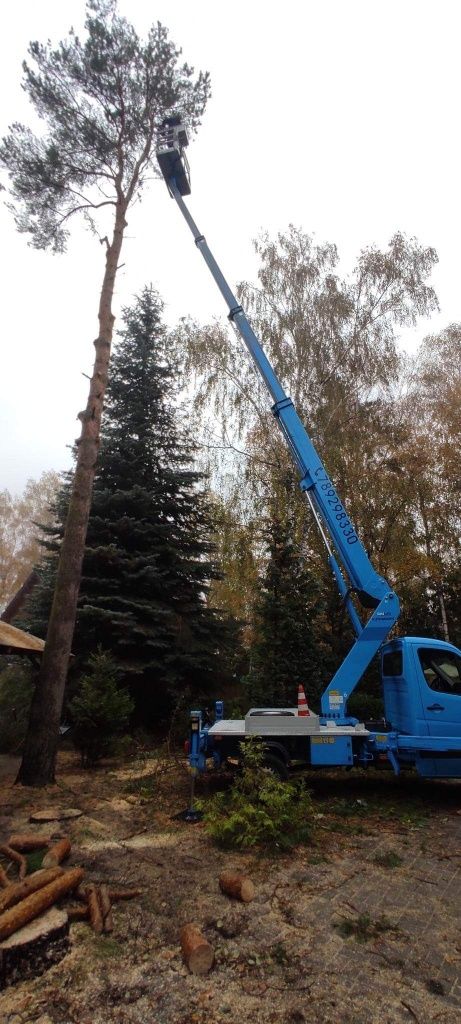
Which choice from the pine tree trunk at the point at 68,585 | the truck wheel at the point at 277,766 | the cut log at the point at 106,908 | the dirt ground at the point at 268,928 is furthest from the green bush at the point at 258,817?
the pine tree trunk at the point at 68,585

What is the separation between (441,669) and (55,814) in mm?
5152

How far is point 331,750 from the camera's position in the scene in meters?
6.43

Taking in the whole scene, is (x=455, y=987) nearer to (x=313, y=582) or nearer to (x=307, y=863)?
(x=307, y=863)

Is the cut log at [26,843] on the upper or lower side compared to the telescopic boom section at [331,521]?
lower

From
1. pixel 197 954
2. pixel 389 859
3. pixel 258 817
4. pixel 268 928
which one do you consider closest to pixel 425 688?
pixel 389 859

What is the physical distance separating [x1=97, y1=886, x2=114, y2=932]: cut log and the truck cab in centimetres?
439

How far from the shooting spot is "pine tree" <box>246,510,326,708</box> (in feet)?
33.8

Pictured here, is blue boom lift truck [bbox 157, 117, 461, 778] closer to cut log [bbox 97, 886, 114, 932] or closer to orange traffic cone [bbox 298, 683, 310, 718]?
A: orange traffic cone [bbox 298, 683, 310, 718]

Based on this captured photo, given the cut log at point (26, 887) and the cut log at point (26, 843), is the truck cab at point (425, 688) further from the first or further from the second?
the cut log at point (26, 887)

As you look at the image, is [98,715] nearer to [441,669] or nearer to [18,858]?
[18,858]

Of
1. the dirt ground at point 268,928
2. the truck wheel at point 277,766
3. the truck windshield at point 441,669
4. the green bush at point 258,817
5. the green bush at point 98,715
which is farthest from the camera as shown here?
the green bush at point 98,715

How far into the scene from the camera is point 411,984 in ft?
→ 9.32

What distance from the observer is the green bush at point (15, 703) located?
957cm

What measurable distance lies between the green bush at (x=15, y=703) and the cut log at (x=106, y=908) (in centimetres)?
660
